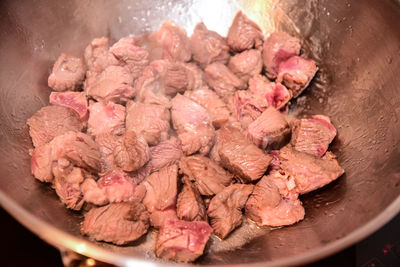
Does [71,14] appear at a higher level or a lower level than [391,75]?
lower

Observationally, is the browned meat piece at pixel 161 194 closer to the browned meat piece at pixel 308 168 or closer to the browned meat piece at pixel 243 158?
the browned meat piece at pixel 243 158

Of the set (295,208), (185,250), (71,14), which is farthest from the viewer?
(71,14)

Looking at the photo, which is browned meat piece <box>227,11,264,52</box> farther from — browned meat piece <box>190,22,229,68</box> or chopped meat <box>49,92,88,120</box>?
chopped meat <box>49,92,88,120</box>

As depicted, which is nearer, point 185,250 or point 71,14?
point 185,250

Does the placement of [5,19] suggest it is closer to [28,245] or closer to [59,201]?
[59,201]

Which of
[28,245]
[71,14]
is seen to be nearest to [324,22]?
[71,14]

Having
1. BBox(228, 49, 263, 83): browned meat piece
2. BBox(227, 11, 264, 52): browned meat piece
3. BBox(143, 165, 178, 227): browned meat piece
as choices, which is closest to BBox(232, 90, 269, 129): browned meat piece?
BBox(228, 49, 263, 83): browned meat piece

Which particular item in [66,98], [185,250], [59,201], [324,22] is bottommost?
[59,201]
